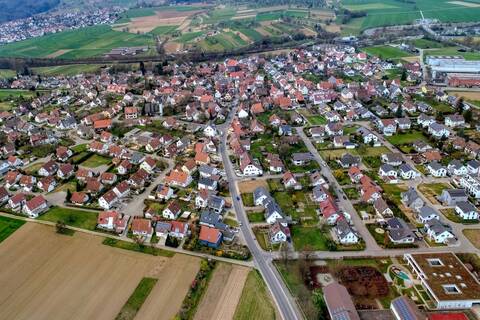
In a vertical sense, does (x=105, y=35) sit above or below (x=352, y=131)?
above

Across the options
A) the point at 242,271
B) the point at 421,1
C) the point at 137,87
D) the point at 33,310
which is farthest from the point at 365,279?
the point at 421,1

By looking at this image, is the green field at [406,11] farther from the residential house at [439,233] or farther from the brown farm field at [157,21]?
the residential house at [439,233]

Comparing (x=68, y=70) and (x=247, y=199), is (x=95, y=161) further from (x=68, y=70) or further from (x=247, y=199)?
(x=68, y=70)

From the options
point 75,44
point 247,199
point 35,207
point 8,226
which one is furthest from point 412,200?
point 75,44

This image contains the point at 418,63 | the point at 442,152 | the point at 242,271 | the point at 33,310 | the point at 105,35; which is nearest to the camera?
the point at 33,310

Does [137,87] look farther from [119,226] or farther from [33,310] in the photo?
[33,310]

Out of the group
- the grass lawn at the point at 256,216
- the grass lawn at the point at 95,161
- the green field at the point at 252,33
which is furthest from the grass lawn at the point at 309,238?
the green field at the point at 252,33

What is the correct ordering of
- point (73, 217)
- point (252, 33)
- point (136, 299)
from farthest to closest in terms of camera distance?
point (252, 33) < point (73, 217) < point (136, 299)
